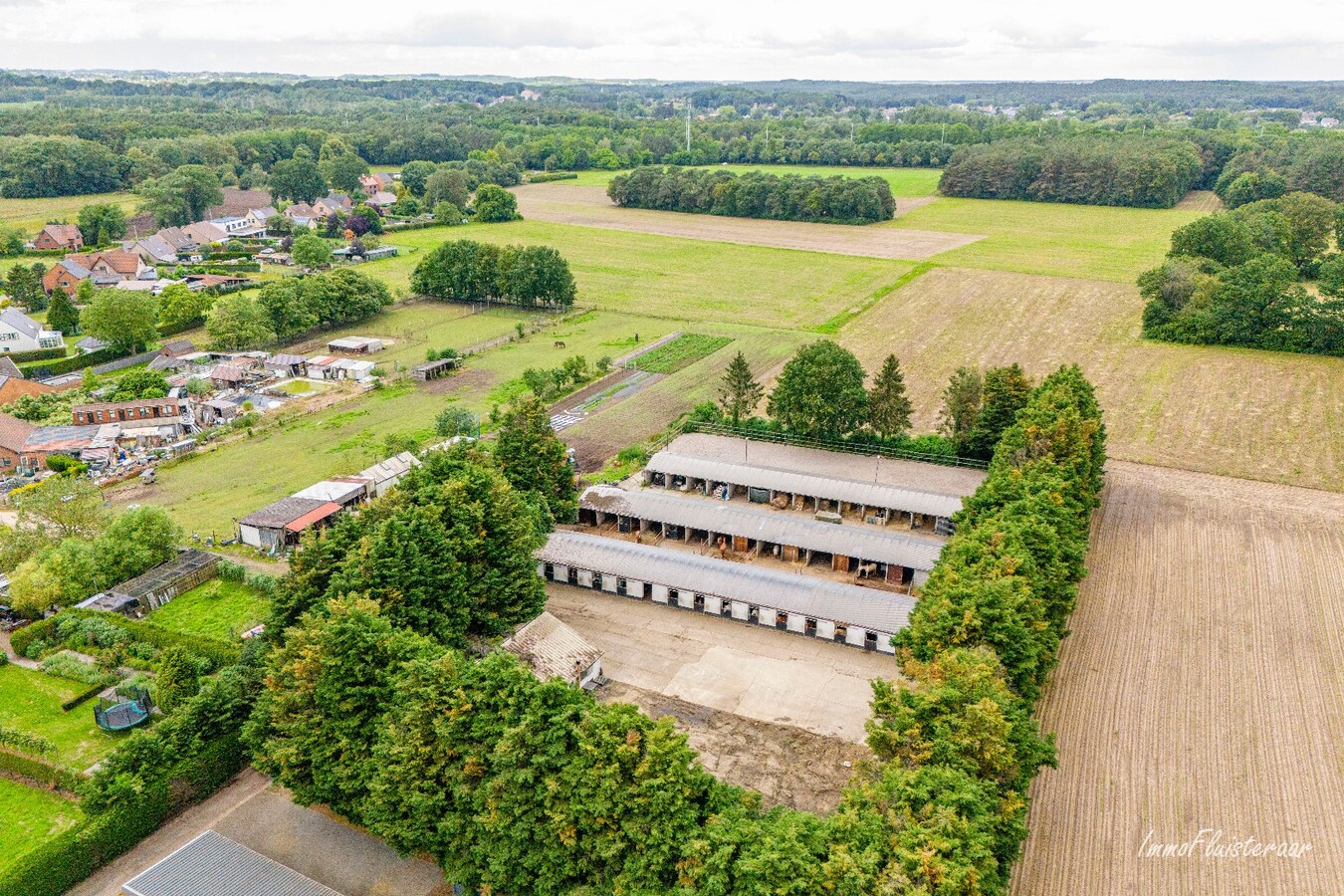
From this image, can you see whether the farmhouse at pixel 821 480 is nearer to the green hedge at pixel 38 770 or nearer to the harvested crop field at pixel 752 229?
the green hedge at pixel 38 770

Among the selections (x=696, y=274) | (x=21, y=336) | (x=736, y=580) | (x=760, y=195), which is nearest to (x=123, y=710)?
(x=736, y=580)

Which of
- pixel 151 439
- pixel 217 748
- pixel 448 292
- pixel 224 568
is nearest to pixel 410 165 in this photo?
pixel 448 292

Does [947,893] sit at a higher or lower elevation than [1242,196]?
lower

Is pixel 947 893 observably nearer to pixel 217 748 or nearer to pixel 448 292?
pixel 217 748

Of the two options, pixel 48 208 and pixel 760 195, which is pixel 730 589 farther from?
pixel 48 208

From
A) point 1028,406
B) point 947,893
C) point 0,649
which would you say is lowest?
point 0,649

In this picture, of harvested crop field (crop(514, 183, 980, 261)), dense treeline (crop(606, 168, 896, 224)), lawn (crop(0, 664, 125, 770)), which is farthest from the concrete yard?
dense treeline (crop(606, 168, 896, 224))

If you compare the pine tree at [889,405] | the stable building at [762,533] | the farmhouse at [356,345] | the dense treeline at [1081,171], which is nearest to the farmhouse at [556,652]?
the stable building at [762,533]
